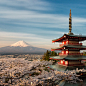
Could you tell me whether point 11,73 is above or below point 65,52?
below

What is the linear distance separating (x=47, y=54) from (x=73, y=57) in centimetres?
2231

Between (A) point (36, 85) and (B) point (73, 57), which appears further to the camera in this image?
(B) point (73, 57)

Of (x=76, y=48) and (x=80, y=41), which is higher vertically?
(x=80, y=41)

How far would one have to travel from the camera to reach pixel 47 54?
42750 mm

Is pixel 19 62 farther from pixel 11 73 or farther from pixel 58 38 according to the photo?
pixel 58 38

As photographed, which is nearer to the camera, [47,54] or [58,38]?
[58,38]

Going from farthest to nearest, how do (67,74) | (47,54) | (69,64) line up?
(47,54) < (69,64) < (67,74)

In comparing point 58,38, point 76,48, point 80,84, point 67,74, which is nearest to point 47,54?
point 58,38

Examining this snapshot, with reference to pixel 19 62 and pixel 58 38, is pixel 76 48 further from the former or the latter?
pixel 19 62

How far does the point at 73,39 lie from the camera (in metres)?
22.1

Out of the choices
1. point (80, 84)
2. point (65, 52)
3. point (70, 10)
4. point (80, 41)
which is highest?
point (70, 10)

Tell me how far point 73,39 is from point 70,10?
23.2 feet

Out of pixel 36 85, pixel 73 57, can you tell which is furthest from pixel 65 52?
pixel 36 85

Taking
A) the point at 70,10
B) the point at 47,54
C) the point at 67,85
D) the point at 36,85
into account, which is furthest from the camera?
the point at 47,54
